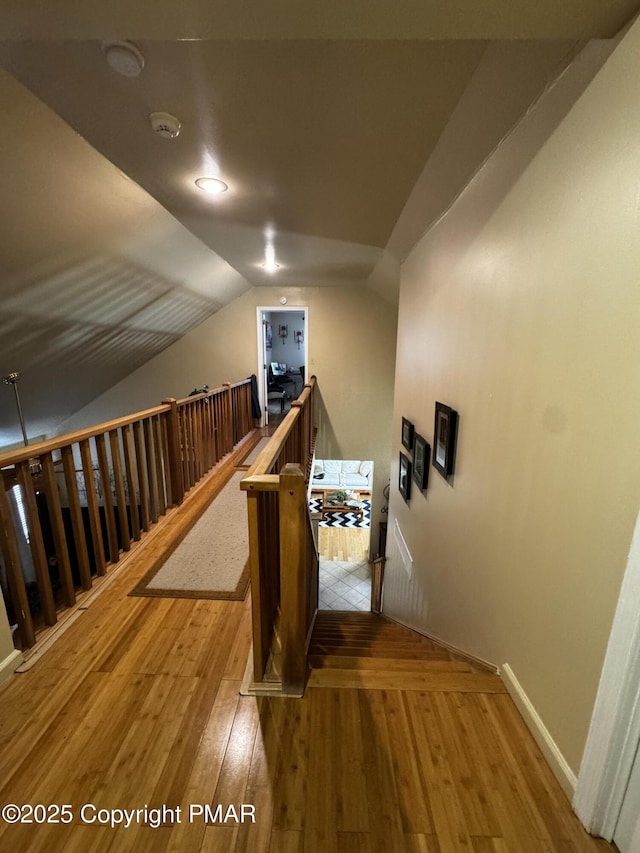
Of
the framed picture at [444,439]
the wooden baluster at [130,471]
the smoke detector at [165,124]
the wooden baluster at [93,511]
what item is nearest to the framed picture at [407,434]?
the framed picture at [444,439]

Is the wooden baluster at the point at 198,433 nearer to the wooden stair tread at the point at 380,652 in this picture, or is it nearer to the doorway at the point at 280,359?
the wooden stair tread at the point at 380,652

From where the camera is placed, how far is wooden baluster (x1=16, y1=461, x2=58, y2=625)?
4.95ft

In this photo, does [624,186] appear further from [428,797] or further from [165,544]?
[165,544]

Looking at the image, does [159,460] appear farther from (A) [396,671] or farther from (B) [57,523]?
(A) [396,671]

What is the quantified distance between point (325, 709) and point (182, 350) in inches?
221

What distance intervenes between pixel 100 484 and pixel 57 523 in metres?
1.38

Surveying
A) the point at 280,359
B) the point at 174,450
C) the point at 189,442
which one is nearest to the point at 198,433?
the point at 189,442

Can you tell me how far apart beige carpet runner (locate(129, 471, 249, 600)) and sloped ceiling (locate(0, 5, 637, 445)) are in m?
2.15

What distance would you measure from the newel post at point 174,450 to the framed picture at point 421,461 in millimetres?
2055

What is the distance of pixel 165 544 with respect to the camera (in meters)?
2.43

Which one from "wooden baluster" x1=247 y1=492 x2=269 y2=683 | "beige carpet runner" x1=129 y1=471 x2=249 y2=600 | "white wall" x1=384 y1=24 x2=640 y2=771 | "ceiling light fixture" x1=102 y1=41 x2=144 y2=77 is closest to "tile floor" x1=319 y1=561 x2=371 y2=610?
"beige carpet runner" x1=129 y1=471 x2=249 y2=600

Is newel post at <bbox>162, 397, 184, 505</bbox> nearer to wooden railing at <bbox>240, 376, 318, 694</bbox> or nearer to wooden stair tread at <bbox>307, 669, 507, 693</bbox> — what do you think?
wooden railing at <bbox>240, 376, 318, 694</bbox>

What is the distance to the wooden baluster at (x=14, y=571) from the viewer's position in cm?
140

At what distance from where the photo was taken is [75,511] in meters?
1.72
